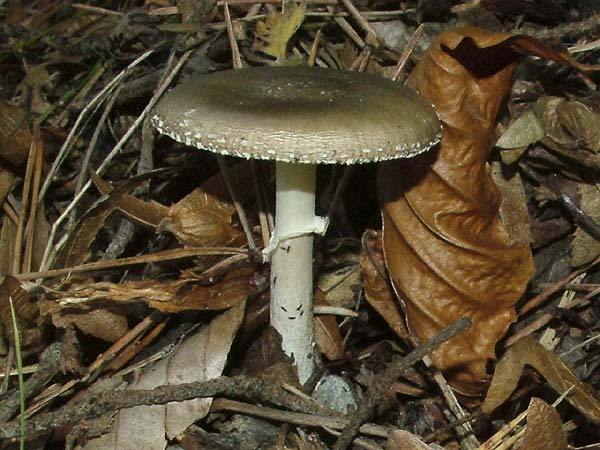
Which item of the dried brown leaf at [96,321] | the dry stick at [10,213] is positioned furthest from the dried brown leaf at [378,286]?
the dry stick at [10,213]

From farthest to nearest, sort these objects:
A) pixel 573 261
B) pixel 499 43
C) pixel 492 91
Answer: pixel 573 261, pixel 492 91, pixel 499 43

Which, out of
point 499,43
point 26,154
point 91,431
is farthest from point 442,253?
point 26,154

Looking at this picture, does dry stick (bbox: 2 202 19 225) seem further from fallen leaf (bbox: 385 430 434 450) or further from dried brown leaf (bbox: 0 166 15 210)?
fallen leaf (bbox: 385 430 434 450)

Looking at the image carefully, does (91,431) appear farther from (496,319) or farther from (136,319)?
(496,319)

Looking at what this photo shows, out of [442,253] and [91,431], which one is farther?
[442,253]

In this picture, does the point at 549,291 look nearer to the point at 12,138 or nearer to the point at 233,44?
the point at 233,44
